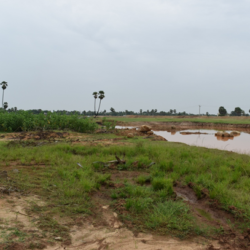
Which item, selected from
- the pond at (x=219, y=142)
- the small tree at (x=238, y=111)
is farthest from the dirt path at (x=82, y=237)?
the small tree at (x=238, y=111)

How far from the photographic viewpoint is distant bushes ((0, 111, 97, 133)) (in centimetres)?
1420

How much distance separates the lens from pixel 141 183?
5316 millimetres

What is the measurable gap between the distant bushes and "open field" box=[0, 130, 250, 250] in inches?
299

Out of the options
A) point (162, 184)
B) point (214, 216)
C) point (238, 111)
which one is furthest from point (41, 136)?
point (238, 111)

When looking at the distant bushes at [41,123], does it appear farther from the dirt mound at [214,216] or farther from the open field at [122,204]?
the dirt mound at [214,216]

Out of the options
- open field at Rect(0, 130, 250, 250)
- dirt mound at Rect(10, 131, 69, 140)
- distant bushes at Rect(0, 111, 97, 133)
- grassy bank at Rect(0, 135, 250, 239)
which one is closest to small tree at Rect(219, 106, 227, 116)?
distant bushes at Rect(0, 111, 97, 133)

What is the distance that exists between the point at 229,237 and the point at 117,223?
1.64 m

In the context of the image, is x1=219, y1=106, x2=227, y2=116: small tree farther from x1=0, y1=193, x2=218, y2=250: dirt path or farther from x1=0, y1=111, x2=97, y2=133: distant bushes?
x1=0, y1=193, x2=218, y2=250: dirt path

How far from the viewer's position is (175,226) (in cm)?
335

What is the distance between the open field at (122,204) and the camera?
2971 mm

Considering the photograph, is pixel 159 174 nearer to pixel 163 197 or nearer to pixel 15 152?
pixel 163 197

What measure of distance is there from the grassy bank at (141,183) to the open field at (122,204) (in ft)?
0.06

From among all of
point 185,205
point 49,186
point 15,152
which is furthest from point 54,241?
point 15,152

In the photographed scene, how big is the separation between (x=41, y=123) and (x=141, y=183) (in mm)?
10707
